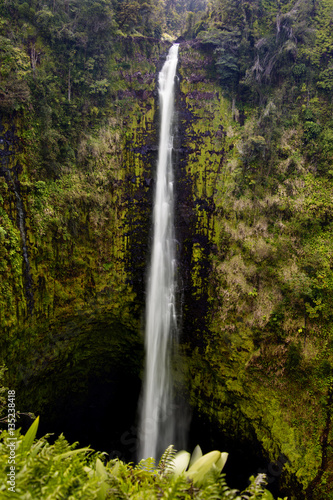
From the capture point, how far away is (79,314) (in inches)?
377

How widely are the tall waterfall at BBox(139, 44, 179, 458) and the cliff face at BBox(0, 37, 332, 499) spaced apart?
0.40 metres

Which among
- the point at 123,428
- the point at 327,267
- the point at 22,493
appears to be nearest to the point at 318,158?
the point at 327,267

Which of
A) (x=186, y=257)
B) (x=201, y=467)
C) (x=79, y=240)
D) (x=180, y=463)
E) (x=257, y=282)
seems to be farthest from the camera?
(x=186, y=257)

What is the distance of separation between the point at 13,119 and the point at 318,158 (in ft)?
32.8

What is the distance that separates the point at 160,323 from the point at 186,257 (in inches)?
104

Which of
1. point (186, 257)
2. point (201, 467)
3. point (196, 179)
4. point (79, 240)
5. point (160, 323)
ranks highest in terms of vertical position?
point (196, 179)

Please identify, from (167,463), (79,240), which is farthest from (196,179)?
(167,463)

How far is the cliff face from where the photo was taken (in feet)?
26.3

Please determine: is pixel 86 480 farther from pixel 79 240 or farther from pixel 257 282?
pixel 79 240

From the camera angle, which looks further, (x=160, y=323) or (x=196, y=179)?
(x=196, y=179)

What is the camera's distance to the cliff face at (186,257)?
26.3 feet

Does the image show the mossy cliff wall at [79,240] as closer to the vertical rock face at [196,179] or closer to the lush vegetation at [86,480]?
the vertical rock face at [196,179]

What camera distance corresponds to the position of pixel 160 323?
393 inches

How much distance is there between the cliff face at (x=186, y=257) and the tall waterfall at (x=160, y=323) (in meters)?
0.40
